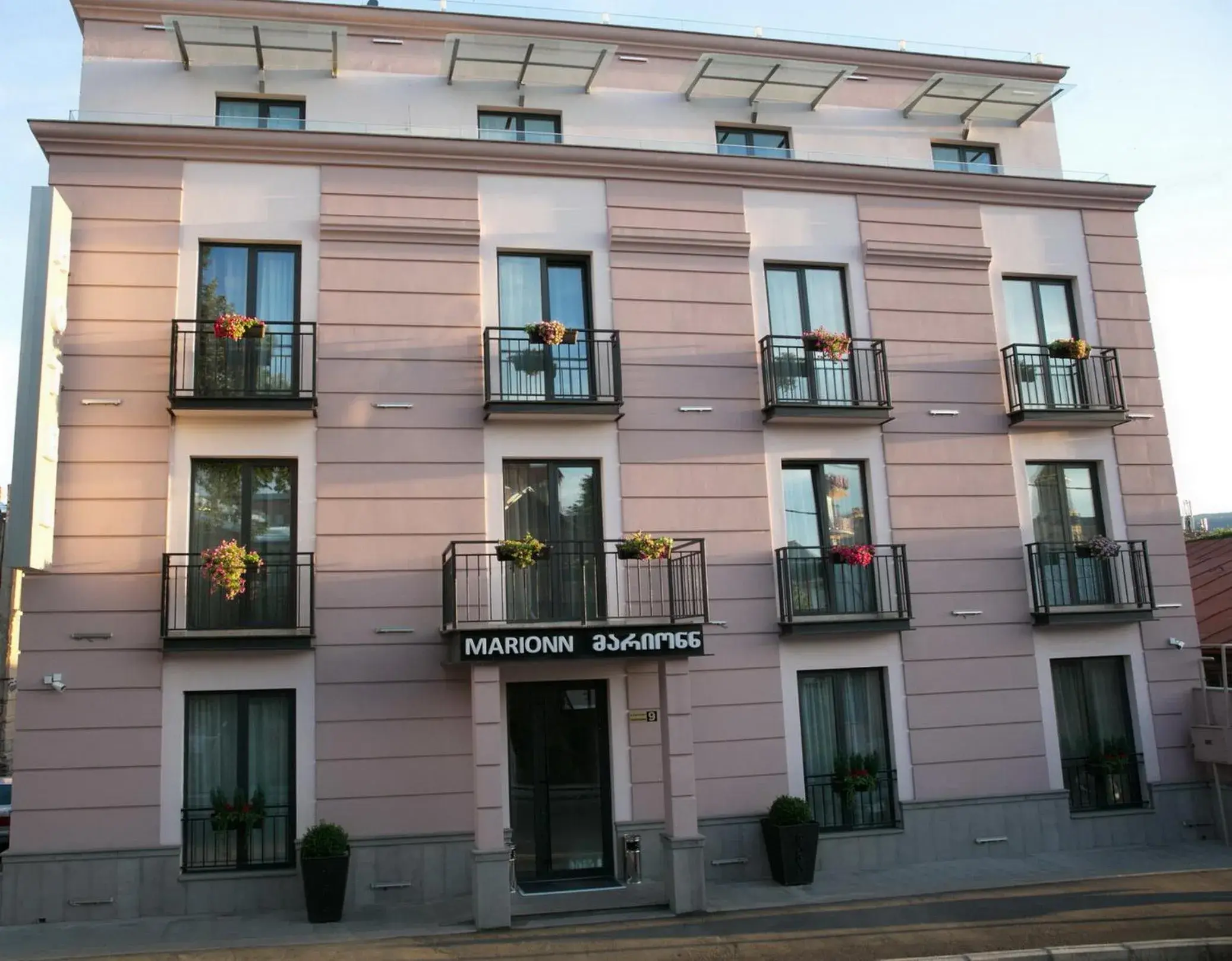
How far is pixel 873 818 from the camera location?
1622cm

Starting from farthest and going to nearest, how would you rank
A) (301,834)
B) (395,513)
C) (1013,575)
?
(1013,575) < (395,513) < (301,834)

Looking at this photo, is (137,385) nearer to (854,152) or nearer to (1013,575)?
(854,152)

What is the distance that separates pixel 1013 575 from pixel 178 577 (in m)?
13.0

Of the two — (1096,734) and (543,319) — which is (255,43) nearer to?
(543,319)

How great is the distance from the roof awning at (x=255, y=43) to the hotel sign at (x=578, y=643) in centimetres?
956

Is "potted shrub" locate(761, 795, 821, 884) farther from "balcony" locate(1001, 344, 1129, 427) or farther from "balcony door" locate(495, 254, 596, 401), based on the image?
"balcony" locate(1001, 344, 1129, 427)

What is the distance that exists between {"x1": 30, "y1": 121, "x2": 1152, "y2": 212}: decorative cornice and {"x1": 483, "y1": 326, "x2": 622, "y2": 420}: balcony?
288 centimetres

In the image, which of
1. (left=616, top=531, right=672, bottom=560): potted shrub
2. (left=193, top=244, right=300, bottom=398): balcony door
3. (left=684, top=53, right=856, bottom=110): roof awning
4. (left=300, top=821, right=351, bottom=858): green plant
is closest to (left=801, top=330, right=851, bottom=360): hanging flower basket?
(left=616, top=531, right=672, bottom=560): potted shrub

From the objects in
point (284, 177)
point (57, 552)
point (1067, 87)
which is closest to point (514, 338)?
point (284, 177)

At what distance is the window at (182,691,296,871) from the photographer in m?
14.2

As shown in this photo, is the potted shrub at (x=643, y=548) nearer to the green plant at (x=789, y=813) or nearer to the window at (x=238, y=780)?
the green plant at (x=789, y=813)

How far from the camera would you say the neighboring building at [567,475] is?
1434 cm

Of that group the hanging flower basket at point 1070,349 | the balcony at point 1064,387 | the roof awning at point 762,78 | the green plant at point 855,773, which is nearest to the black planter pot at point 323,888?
the green plant at point 855,773

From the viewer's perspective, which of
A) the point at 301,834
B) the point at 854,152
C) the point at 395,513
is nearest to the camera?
the point at 301,834
